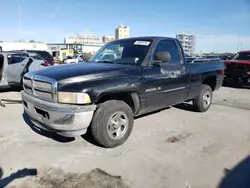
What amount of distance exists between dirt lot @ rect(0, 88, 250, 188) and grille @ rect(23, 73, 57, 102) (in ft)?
2.95

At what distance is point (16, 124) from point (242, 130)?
4.90m

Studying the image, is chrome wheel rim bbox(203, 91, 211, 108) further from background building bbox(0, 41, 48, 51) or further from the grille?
background building bbox(0, 41, 48, 51)

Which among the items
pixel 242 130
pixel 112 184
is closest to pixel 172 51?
pixel 242 130

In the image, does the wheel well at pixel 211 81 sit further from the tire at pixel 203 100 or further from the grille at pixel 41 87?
the grille at pixel 41 87

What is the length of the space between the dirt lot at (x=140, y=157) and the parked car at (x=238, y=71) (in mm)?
5135

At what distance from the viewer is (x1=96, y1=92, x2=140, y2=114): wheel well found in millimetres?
3618

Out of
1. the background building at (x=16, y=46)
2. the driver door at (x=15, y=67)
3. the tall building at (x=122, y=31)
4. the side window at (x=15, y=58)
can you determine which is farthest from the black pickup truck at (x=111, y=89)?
the tall building at (x=122, y=31)

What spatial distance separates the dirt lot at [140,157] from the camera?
8.82ft

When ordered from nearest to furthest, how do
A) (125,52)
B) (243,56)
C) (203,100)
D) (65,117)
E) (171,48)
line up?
(65,117) → (125,52) → (171,48) → (203,100) → (243,56)

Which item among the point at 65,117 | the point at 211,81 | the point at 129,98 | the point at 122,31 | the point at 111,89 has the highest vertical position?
the point at 122,31

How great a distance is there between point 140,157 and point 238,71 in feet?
26.6

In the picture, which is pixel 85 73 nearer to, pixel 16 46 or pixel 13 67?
pixel 13 67

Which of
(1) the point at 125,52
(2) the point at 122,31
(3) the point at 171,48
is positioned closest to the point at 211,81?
(3) the point at 171,48

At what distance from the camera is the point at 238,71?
9500 millimetres
